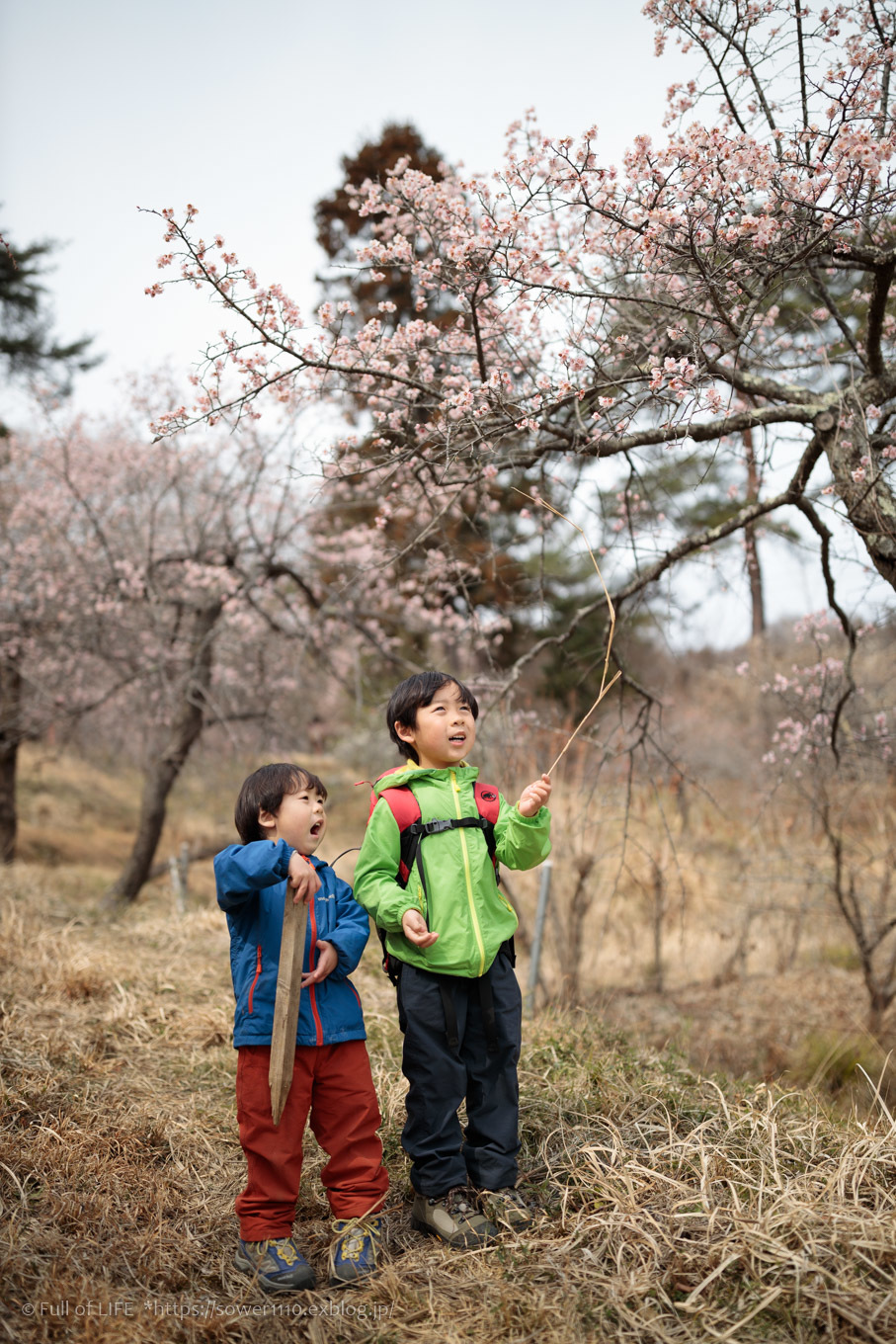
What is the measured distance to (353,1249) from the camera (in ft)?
6.96

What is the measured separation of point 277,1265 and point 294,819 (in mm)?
1047

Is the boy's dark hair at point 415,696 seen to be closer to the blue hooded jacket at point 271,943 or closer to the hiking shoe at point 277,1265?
the blue hooded jacket at point 271,943

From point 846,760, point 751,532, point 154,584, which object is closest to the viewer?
point 751,532

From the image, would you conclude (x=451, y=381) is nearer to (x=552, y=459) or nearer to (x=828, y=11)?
(x=552, y=459)

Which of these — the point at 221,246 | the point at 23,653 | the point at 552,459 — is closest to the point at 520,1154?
the point at 552,459

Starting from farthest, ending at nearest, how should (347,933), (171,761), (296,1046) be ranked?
(171,761)
(347,933)
(296,1046)

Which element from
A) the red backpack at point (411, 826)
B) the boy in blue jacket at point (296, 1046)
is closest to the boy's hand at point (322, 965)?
the boy in blue jacket at point (296, 1046)

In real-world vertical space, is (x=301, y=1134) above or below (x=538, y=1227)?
above

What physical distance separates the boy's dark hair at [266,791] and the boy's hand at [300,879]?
25 cm

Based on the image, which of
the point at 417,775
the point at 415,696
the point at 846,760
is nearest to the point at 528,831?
the point at 417,775

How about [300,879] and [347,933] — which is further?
[347,933]

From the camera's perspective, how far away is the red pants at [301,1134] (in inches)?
86.0

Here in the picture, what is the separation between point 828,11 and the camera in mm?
2971

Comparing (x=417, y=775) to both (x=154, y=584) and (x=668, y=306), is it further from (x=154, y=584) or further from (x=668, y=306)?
(x=154, y=584)
